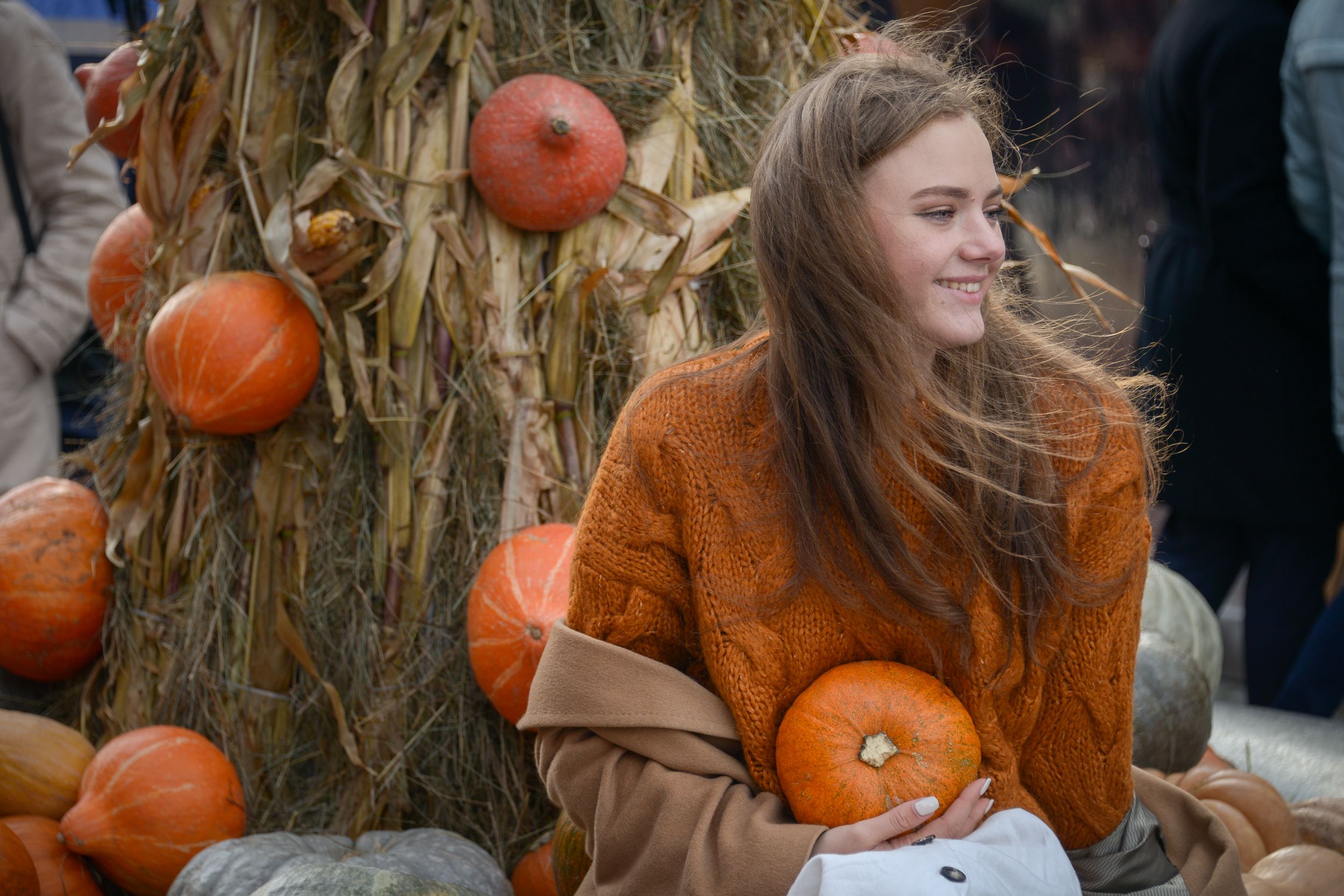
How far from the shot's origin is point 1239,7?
3.15 meters

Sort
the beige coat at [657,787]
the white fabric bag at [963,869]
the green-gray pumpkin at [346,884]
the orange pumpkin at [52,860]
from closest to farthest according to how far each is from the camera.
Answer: the white fabric bag at [963,869] < the beige coat at [657,787] < the green-gray pumpkin at [346,884] < the orange pumpkin at [52,860]

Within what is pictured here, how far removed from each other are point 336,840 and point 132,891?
0.41m

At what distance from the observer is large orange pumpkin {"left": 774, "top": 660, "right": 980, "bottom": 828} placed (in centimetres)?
150

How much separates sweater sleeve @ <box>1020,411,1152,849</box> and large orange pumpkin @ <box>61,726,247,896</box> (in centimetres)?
150

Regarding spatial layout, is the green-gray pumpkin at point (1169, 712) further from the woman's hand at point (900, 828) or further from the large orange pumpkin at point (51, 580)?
the large orange pumpkin at point (51, 580)

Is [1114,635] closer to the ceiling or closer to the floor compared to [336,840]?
closer to the ceiling

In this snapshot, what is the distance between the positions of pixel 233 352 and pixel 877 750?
4.59 ft

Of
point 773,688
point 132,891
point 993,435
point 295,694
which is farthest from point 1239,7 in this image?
point 132,891

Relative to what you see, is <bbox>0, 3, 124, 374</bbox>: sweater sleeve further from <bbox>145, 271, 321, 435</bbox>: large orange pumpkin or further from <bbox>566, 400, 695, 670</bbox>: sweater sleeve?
<bbox>566, 400, 695, 670</bbox>: sweater sleeve

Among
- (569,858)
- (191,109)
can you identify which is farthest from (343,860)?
(191,109)

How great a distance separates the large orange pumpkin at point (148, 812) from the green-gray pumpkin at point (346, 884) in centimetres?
40

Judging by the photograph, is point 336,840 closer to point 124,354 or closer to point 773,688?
point 773,688

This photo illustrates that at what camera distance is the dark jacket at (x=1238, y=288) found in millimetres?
3160

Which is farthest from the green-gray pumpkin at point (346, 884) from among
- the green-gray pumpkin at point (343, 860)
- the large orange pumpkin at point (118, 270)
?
the large orange pumpkin at point (118, 270)
